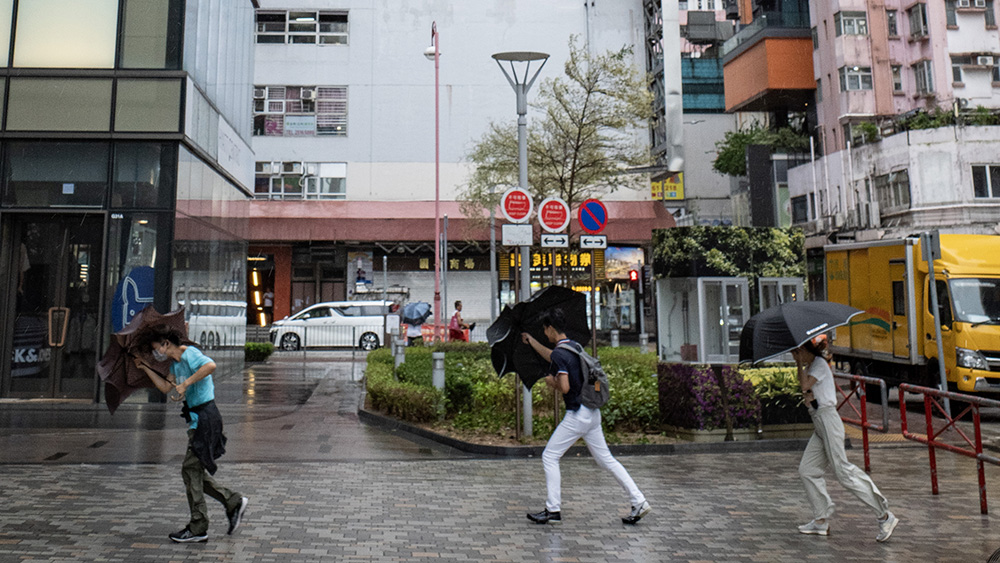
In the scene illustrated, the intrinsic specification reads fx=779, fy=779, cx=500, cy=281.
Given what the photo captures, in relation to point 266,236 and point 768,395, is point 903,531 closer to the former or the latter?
point 768,395

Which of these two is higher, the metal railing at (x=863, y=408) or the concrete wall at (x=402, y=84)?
the concrete wall at (x=402, y=84)

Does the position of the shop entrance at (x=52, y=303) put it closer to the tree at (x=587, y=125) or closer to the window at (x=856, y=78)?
the tree at (x=587, y=125)

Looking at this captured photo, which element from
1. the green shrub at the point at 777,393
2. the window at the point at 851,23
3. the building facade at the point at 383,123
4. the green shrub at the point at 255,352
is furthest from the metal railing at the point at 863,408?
the window at the point at 851,23

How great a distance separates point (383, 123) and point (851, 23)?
21785 millimetres

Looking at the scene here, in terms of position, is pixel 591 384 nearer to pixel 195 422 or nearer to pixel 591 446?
pixel 591 446

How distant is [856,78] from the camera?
1389 inches

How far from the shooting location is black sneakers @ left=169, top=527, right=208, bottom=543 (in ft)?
18.6

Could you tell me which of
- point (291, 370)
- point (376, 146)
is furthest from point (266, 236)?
point (291, 370)

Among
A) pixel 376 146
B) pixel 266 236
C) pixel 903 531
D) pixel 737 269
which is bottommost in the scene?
pixel 903 531

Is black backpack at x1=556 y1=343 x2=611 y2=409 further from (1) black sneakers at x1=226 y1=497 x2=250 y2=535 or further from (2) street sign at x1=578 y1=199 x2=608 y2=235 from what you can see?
(2) street sign at x1=578 y1=199 x2=608 y2=235

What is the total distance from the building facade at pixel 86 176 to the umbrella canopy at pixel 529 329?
27.1ft

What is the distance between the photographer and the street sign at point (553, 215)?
34.2 ft

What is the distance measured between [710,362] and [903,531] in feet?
13.2

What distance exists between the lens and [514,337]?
23.5 feet
